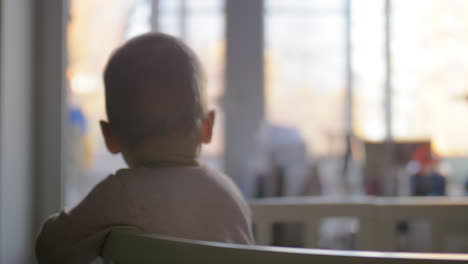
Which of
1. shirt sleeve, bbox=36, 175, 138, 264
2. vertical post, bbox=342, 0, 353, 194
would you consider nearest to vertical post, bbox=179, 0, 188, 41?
vertical post, bbox=342, 0, 353, 194

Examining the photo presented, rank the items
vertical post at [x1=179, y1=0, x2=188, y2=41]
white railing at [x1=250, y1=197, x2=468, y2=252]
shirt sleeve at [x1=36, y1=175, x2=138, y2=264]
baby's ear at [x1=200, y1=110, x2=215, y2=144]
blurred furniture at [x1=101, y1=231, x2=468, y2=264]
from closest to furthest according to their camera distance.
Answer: blurred furniture at [x1=101, y1=231, x2=468, y2=264], shirt sleeve at [x1=36, y1=175, x2=138, y2=264], baby's ear at [x1=200, y1=110, x2=215, y2=144], white railing at [x1=250, y1=197, x2=468, y2=252], vertical post at [x1=179, y1=0, x2=188, y2=41]

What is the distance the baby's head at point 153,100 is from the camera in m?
0.57

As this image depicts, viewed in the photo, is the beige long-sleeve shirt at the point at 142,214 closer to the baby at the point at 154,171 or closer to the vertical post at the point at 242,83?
the baby at the point at 154,171

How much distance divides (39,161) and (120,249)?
73 cm

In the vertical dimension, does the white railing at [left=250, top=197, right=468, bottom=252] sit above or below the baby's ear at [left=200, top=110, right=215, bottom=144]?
below

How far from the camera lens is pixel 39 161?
1077 mm

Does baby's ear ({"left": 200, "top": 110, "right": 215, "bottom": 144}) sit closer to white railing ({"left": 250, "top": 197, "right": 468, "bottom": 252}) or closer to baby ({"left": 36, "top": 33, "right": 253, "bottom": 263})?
baby ({"left": 36, "top": 33, "right": 253, "bottom": 263})

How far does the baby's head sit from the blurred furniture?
0.63 feet

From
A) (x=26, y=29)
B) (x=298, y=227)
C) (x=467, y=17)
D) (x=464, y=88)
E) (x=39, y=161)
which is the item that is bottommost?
(x=298, y=227)

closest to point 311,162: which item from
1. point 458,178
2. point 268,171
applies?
point 268,171

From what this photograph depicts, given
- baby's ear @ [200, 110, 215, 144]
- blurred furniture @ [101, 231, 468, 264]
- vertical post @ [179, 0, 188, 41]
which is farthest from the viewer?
vertical post @ [179, 0, 188, 41]

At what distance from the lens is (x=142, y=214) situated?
0.52 meters

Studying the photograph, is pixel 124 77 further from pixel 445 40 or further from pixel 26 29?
pixel 445 40

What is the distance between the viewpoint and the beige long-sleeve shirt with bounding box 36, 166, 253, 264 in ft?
1.66
